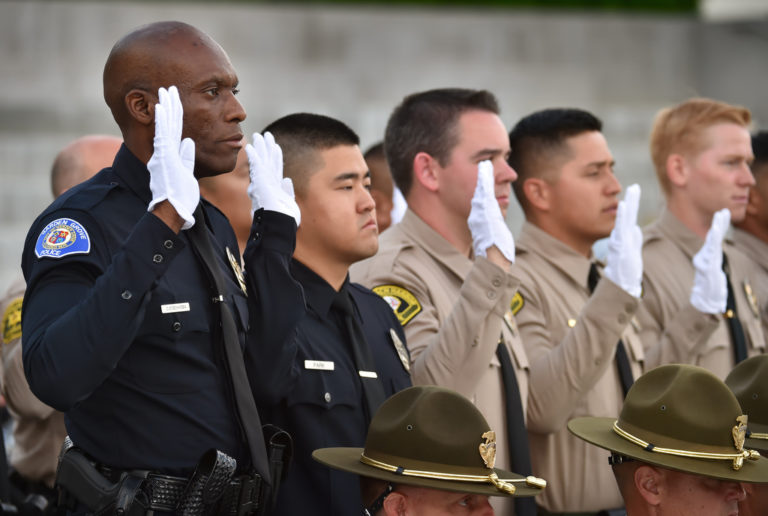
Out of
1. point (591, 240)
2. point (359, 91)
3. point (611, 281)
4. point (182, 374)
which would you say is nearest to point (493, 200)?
point (611, 281)

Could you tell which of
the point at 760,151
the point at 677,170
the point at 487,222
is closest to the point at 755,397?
the point at 487,222

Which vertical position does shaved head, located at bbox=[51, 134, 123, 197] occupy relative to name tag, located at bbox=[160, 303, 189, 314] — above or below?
above

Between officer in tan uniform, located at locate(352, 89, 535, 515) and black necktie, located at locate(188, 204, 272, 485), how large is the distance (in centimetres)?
98

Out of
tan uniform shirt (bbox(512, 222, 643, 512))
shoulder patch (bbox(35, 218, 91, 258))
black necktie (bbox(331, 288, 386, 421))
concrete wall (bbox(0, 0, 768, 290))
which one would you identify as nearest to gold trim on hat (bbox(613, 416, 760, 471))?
black necktie (bbox(331, 288, 386, 421))

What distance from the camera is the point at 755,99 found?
1359 cm

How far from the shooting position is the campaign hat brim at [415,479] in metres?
2.60

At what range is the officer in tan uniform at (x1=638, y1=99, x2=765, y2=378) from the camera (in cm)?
452

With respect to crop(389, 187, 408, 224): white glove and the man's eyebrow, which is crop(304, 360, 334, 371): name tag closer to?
the man's eyebrow

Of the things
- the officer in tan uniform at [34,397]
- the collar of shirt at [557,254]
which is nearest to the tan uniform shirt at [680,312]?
the collar of shirt at [557,254]

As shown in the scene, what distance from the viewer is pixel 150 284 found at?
7.89ft

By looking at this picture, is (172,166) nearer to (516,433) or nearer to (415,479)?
(415,479)

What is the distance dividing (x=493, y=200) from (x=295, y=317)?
112 cm

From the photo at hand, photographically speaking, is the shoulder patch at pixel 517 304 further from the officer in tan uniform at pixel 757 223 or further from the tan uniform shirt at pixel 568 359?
the officer in tan uniform at pixel 757 223

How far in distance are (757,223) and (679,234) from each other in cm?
78
